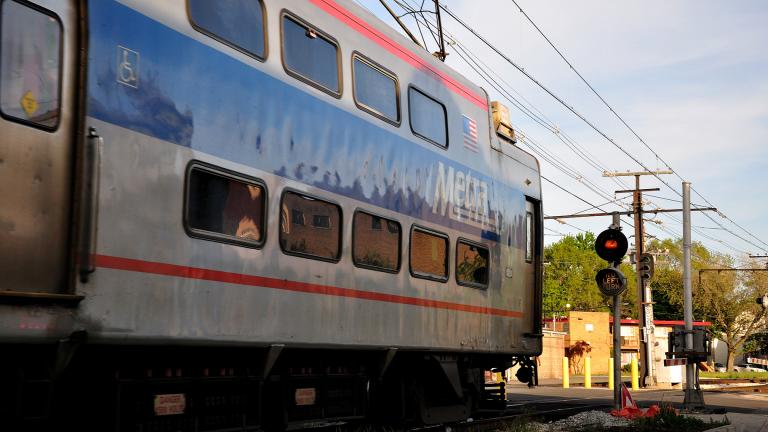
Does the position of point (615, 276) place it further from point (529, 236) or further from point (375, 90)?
point (375, 90)

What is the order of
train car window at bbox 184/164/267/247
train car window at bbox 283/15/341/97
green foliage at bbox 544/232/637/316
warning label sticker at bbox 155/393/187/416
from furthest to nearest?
green foliage at bbox 544/232/637/316
train car window at bbox 283/15/341/97
train car window at bbox 184/164/267/247
warning label sticker at bbox 155/393/187/416

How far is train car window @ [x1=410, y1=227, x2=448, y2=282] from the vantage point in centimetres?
1068

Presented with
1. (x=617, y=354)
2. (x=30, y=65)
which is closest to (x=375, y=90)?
(x=30, y=65)

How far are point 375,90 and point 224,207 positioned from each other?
3.12 metres

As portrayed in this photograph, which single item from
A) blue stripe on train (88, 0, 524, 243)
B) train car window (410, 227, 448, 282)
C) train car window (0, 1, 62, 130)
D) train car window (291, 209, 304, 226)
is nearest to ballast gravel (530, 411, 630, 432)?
train car window (410, 227, 448, 282)

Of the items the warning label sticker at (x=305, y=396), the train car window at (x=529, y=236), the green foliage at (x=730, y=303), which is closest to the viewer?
the warning label sticker at (x=305, y=396)

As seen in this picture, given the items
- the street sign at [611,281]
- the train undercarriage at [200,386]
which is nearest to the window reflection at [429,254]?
the train undercarriage at [200,386]

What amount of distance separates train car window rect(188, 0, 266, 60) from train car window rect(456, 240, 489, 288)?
446 cm

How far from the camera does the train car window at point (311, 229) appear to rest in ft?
27.7

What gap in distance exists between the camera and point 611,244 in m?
15.4

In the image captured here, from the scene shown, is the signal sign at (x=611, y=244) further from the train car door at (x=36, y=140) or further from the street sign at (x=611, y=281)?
the train car door at (x=36, y=140)

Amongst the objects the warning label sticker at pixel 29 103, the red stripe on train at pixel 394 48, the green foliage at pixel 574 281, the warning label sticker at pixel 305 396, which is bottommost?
the warning label sticker at pixel 305 396

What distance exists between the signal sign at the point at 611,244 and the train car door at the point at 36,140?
10716 millimetres

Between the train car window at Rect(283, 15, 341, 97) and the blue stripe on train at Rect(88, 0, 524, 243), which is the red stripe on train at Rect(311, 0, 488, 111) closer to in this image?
the train car window at Rect(283, 15, 341, 97)
